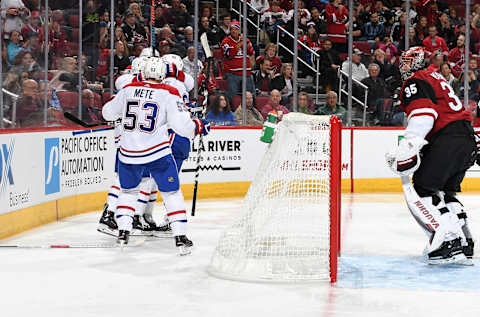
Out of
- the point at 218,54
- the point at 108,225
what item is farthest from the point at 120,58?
the point at 108,225

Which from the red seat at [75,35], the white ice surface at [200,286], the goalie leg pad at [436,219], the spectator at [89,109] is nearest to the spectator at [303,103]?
the spectator at [89,109]

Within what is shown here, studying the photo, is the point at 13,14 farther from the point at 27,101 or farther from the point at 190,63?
the point at 190,63

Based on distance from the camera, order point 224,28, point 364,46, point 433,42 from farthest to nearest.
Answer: point 433,42 < point 364,46 < point 224,28

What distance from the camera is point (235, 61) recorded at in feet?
31.9

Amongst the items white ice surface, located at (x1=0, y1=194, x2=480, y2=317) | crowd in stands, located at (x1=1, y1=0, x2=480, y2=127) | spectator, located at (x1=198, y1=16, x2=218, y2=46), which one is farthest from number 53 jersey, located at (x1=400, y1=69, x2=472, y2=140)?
spectator, located at (x1=198, y1=16, x2=218, y2=46)

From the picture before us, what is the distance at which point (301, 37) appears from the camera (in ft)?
32.9

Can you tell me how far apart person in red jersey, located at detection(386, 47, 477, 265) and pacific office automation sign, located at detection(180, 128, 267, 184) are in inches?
173

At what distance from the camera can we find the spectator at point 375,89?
10.1m

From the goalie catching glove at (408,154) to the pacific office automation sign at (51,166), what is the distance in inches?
113

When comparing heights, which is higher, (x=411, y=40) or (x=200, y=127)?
(x=411, y=40)

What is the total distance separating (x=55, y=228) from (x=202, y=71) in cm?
394

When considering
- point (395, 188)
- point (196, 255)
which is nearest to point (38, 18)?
point (196, 255)

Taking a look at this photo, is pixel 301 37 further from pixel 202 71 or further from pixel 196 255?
pixel 196 255

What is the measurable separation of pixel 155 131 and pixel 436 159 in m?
1.78
